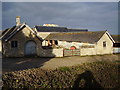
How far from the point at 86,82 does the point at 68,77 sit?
1.68m

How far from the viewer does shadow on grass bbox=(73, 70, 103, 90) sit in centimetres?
1266

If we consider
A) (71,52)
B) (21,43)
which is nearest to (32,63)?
(21,43)

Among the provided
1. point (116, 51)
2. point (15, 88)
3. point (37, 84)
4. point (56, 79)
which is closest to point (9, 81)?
point (15, 88)

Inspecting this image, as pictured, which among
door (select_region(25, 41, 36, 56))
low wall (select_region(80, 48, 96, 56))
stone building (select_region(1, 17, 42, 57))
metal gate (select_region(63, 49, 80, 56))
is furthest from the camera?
low wall (select_region(80, 48, 96, 56))

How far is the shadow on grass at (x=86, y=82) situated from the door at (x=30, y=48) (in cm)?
1257

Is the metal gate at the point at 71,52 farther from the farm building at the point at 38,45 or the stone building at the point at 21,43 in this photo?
the stone building at the point at 21,43

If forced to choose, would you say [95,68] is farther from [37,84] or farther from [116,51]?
[116,51]

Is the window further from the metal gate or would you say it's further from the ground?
the metal gate

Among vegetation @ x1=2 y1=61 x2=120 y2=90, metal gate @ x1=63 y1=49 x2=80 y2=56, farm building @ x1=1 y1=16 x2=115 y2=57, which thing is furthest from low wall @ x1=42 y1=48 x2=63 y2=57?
vegetation @ x1=2 y1=61 x2=120 y2=90

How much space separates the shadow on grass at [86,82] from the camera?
12664mm

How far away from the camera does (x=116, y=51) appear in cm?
2872

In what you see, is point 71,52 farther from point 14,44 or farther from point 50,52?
point 14,44

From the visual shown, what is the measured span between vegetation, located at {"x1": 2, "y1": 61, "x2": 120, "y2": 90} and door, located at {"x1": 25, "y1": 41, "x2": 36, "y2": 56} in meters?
11.1

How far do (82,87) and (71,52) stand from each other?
1244 cm
